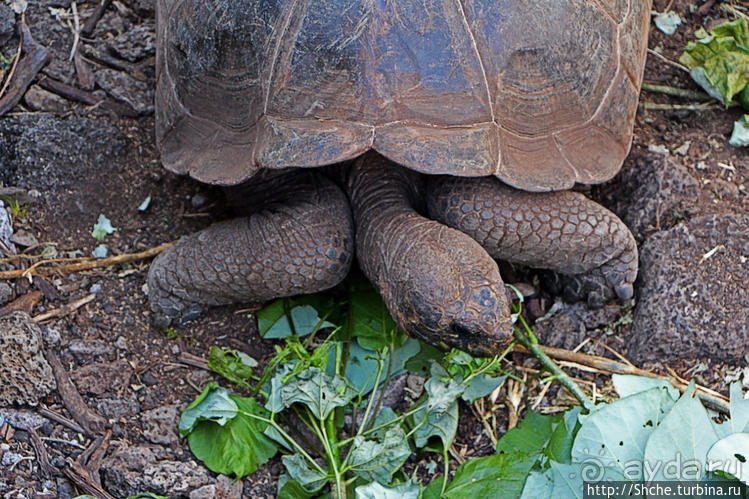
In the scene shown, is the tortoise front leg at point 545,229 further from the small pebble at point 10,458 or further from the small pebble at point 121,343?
the small pebble at point 10,458

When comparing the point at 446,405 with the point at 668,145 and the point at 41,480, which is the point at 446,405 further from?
the point at 668,145

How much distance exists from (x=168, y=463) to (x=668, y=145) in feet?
8.47

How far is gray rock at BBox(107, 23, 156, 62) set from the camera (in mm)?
4598

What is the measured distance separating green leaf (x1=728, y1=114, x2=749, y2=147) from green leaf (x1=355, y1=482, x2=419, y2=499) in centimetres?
228


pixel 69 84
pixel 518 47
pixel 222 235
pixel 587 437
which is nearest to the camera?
pixel 587 437

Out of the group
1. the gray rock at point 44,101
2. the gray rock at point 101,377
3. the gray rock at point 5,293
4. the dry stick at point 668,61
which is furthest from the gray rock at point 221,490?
the dry stick at point 668,61

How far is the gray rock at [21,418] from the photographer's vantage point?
3.24 m

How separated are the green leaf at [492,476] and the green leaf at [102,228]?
191 cm

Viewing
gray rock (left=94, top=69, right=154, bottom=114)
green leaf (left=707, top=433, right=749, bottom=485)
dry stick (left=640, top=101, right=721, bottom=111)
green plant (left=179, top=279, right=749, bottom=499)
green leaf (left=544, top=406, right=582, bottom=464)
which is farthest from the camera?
gray rock (left=94, top=69, right=154, bottom=114)

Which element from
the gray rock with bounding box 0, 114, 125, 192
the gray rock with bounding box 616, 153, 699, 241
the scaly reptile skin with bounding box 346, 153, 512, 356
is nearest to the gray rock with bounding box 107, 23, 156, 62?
the gray rock with bounding box 0, 114, 125, 192

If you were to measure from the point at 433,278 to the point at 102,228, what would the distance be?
1.71 m

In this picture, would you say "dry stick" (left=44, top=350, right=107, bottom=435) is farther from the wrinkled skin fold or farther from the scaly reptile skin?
the scaly reptile skin

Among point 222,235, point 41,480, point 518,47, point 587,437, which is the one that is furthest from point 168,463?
point 518,47

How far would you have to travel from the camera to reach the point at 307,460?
3.17 m
